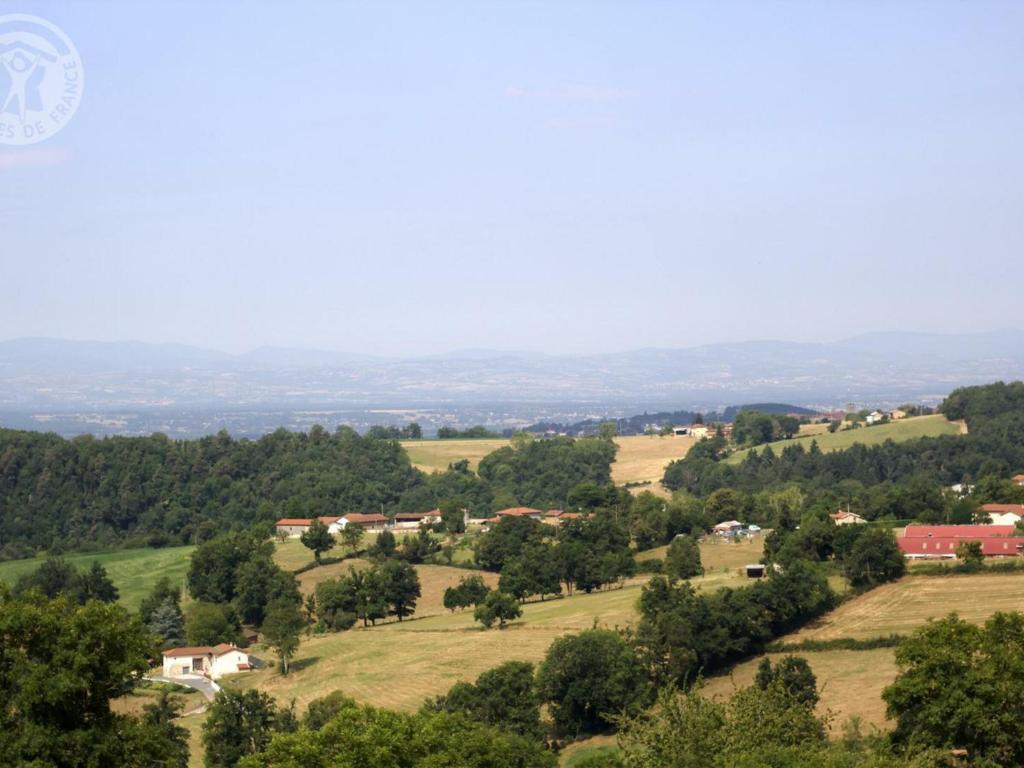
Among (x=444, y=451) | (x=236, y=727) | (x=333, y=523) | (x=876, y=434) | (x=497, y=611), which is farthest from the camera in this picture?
(x=444, y=451)

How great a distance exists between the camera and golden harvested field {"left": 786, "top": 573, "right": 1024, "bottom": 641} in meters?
41.3

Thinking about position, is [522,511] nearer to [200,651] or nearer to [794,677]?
[200,651]

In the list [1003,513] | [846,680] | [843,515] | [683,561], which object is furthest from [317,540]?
[846,680]

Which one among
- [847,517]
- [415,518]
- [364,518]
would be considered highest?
[847,517]

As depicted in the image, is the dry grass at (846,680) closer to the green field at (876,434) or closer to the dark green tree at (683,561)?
the dark green tree at (683,561)

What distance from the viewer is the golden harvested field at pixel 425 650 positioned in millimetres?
40688

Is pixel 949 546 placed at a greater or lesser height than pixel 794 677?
greater

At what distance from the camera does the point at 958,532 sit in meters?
55.9

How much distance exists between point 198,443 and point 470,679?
2797 inches

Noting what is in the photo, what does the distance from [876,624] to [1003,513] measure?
1012 inches

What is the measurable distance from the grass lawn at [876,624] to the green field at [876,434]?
58.7 metres

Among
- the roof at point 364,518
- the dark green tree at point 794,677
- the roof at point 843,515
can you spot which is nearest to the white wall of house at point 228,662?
the dark green tree at point 794,677

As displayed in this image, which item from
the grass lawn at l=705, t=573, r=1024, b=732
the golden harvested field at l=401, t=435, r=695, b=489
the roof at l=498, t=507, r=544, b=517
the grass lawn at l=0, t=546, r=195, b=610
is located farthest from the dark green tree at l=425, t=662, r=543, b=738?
the golden harvested field at l=401, t=435, r=695, b=489

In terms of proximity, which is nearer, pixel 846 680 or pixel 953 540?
pixel 846 680
